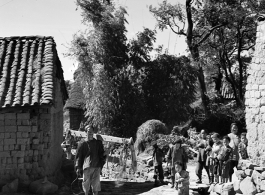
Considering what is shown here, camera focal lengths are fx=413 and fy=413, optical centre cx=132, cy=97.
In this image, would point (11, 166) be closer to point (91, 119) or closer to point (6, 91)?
point (6, 91)

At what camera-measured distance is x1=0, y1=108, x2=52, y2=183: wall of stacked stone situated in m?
Result: 11.2

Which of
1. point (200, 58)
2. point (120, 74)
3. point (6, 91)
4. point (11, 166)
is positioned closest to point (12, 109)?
point (6, 91)

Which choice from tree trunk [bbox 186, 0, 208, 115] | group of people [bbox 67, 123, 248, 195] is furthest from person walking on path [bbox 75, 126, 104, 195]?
tree trunk [bbox 186, 0, 208, 115]

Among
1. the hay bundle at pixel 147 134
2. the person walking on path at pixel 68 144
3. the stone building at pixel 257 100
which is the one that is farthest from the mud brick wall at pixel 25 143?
the hay bundle at pixel 147 134

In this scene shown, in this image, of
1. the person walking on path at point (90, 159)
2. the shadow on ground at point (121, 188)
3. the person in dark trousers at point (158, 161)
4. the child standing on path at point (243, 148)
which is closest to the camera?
the person walking on path at point (90, 159)

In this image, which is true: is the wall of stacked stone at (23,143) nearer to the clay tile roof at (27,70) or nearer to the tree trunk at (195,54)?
the clay tile roof at (27,70)

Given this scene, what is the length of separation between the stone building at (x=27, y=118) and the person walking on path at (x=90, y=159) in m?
1.82

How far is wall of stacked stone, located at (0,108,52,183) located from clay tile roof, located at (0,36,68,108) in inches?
19.6

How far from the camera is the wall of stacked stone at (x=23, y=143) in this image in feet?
36.7

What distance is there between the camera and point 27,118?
11.3 m

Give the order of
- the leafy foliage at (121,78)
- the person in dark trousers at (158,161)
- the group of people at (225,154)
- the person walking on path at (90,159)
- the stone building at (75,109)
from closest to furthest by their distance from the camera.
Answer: the person walking on path at (90,159)
the group of people at (225,154)
the person in dark trousers at (158,161)
the leafy foliage at (121,78)
the stone building at (75,109)

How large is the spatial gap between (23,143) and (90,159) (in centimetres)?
265

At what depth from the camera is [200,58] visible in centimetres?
2619

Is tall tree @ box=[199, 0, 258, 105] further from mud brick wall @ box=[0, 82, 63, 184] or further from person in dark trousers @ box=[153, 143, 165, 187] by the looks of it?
mud brick wall @ box=[0, 82, 63, 184]
